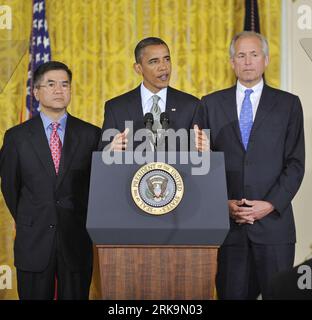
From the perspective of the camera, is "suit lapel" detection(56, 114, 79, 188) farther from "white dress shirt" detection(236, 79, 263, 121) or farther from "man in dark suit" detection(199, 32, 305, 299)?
"white dress shirt" detection(236, 79, 263, 121)

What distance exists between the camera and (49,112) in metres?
3.64

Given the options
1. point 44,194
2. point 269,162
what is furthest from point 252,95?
point 44,194

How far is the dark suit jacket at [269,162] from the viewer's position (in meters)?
3.39

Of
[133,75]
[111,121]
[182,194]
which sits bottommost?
[182,194]

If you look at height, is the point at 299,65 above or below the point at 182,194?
above

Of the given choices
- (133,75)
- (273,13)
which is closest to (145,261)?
(133,75)

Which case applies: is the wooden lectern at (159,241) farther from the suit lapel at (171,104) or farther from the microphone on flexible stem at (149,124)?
the suit lapel at (171,104)

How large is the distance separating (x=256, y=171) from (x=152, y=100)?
0.70 m

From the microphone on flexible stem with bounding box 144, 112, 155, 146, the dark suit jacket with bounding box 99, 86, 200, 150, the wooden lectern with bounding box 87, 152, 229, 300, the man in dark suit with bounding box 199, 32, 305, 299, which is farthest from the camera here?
the dark suit jacket with bounding box 99, 86, 200, 150

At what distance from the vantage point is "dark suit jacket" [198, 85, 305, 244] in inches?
133

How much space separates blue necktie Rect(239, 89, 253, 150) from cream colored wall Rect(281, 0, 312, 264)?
99 centimetres

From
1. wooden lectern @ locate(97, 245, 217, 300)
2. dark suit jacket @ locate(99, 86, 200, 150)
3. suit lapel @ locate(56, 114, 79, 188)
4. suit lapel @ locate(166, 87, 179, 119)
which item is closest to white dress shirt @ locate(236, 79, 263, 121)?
dark suit jacket @ locate(99, 86, 200, 150)
